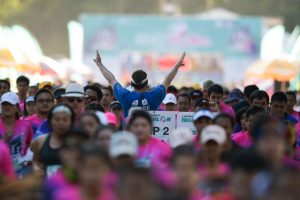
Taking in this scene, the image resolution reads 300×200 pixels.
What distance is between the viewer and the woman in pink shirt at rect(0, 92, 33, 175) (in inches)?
617

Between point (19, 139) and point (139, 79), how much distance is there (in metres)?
2.36

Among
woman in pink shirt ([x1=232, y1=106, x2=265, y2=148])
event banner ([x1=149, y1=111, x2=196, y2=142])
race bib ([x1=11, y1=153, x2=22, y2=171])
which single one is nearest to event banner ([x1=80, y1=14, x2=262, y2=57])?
event banner ([x1=149, y1=111, x2=196, y2=142])

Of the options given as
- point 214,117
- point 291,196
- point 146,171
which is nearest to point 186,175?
point 146,171

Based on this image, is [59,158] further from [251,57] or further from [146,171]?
[251,57]

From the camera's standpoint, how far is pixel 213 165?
38.2 feet

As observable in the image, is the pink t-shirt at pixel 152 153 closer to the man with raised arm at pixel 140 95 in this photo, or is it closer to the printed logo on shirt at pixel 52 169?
the printed logo on shirt at pixel 52 169

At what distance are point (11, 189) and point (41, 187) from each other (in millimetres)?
258

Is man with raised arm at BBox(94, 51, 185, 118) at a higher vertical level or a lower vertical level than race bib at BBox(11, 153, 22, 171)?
higher

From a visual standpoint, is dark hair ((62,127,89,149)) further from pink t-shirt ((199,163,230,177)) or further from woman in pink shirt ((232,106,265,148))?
woman in pink shirt ((232,106,265,148))

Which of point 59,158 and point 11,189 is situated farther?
point 59,158

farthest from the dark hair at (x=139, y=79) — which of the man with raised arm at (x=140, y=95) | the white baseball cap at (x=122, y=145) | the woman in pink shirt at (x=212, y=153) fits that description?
the white baseball cap at (x=122, y=145)

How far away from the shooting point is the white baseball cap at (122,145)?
36.3 feet

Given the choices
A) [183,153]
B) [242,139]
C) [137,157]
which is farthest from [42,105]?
[183,153]

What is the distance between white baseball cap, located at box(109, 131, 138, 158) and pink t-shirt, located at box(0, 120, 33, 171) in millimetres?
4267
